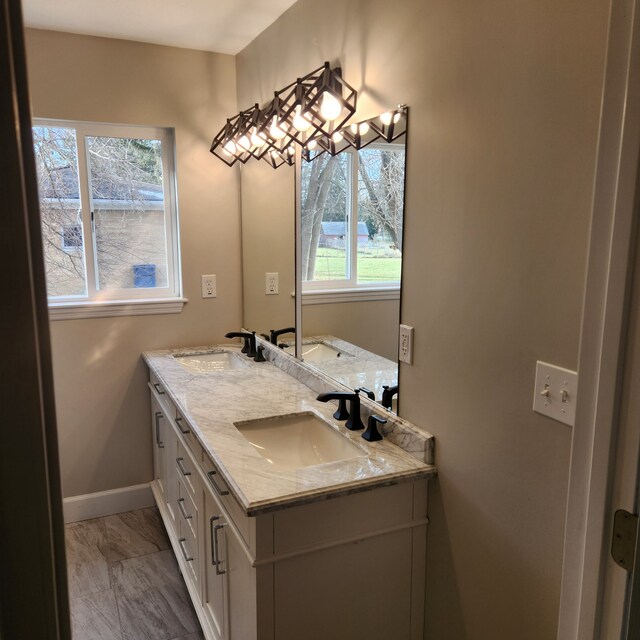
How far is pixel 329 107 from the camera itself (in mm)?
1950

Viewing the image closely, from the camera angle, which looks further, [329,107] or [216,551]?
[329,107]

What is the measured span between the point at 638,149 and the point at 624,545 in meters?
0.63

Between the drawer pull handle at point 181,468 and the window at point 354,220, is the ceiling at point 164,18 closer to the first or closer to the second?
the window at point 354,220

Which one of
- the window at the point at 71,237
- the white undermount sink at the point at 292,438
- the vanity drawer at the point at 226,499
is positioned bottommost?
the vanity drawer at the point at 226,499

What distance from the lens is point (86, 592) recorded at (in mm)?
2482

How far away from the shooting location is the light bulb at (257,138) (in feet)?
8.48

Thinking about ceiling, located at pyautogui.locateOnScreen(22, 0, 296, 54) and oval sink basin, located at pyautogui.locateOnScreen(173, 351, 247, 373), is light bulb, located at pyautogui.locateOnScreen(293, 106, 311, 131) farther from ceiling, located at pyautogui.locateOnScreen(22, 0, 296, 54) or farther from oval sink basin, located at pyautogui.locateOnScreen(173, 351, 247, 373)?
oval sink basin, located at pyautogui.locateOnScreen(173, 351, 247, 373)

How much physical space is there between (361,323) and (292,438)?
0.49 meters

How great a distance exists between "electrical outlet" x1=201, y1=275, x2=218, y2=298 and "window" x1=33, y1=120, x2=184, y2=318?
148mm

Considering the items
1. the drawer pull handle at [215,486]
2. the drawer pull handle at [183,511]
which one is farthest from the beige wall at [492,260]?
the drawer pull handle at [183,511]

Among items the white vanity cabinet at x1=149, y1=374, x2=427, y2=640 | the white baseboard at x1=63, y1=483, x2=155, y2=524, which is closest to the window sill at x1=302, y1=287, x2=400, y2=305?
the white vanity cabinet at x1=149, y1=374, x2=427, y2=640

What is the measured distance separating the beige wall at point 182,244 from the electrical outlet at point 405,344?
1699 millimetres

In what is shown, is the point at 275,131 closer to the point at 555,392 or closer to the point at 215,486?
the point at 215,486

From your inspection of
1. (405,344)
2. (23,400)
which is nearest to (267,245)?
(405,344)
